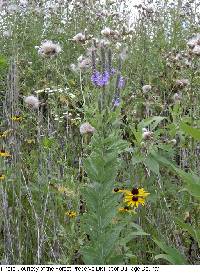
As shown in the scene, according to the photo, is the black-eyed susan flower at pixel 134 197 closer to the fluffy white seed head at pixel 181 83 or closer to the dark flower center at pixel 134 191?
the dark flower center at pixel 134 191

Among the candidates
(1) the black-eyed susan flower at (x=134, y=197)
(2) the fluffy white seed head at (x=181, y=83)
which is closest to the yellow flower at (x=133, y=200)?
(1) the black-eyed susan flower at (x=134, y=197)

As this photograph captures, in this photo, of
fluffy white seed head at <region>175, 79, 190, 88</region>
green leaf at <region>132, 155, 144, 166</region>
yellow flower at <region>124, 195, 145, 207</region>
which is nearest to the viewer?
yellow flower at <region>124, 195, 145, 207</region>

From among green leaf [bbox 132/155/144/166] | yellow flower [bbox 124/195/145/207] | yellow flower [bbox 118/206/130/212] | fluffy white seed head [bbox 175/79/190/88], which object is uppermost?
fluffy white seed head [bbox 175/79/190/88]

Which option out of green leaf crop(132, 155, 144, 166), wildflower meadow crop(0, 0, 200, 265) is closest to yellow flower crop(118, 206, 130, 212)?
wildflower meadow crop(0, 0, 200, 265)

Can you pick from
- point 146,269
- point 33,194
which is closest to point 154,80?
point 33,194

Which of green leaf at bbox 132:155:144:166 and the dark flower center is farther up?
green leaf at bbox 132:155:144:166

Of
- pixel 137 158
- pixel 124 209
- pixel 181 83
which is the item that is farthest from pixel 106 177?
pixel 181 83

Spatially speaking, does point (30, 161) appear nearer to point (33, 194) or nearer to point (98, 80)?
point (33, 194)

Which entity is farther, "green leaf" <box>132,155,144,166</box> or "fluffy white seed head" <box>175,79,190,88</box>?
"fluffy white seed head" <box>175,79,190,88</box>

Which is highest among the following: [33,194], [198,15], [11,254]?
[198,15]

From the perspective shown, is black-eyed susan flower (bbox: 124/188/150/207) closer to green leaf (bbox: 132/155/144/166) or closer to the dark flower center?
the dark flower center

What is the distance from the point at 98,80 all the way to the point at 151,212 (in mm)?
676

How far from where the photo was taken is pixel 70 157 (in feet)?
10.2

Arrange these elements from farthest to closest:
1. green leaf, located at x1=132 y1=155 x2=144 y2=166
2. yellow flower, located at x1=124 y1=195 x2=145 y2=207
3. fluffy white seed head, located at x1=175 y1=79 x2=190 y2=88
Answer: fluffy white seed head, located at x1=175 y1=79 x2=190 y2=88
green leaf, located at x1=132 y1=155 x2=144 y2=166
yellow flower, located at x1=124 y1=195 x2=145 y2=207
